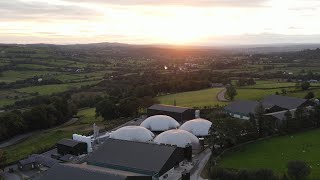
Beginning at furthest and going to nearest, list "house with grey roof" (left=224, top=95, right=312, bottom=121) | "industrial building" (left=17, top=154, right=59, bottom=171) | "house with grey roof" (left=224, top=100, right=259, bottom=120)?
"house with grey roof" (left=224, top=95, right=312, bottom=121), "house with grey roof" (left=224, top=100, right=259, bottom=120), "industrial building" (left=17, top=154, right=59, bottom=171)

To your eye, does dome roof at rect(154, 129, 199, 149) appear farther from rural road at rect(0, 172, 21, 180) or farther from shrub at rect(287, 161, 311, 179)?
rural road at rect(0, 172, 21, 180)

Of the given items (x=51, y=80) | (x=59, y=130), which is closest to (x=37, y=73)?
(x=51, y=80)

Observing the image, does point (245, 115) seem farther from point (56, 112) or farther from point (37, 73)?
point (37, 73)

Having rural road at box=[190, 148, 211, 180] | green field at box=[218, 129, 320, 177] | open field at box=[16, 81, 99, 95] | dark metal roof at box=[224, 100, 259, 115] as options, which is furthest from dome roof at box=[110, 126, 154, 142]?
open field at box=[16, 81, 99, 95]

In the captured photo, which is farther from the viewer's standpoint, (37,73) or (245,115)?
(37,73)

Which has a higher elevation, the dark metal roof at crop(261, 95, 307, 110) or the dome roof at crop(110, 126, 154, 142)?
the dark metal roof at crop(261, 95, 307, 110)

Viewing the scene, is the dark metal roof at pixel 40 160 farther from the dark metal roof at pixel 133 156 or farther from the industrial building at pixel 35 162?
the dark metal roof at pixel 133 156

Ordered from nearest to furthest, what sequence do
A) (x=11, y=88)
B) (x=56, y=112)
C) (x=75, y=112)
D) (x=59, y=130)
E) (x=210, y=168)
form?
1. (x=210, y=168)
2. (x=59, y=130)
3. (x=56, y=112)
4. (x=75, y=112)
5. (x=11, y=88)
